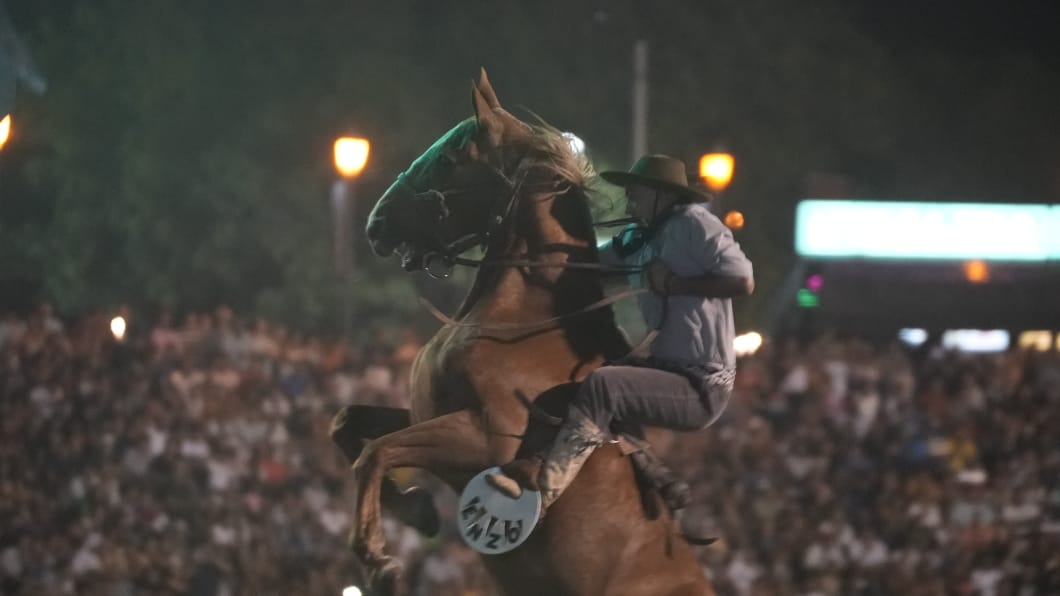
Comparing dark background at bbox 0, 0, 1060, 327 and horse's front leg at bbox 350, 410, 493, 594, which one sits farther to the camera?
dark background at bbox 0, 0, 1060, 327

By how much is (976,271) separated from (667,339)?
17.7m

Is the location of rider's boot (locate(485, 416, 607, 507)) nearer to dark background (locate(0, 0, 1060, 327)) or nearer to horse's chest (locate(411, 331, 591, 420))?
horse's chest (locate(411, 331, 591, 420))

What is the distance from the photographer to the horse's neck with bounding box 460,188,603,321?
561 cm

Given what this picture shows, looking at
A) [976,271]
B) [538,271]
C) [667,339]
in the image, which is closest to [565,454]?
[667,339]

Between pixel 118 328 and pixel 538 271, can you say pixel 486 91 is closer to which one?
pixel 538 271

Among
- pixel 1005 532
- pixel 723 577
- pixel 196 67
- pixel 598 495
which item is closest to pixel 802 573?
pixel 723 577

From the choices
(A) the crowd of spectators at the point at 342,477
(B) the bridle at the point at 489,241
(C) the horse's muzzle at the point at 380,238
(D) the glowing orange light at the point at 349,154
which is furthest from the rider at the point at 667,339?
(A) the crowd of spectators at the point at 342,477

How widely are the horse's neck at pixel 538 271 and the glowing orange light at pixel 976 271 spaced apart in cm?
1751

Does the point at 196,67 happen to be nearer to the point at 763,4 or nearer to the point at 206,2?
the point at 206,2

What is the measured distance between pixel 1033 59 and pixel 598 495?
25.4 meters

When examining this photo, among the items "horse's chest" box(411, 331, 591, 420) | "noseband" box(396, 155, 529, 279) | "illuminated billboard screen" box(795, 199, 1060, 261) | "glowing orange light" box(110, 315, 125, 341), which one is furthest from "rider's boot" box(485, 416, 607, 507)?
"illuminated billboard screen" box(795, 199, 1060, 261)

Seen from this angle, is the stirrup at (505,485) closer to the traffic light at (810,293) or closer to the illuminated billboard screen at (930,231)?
the traffic light at (810,293)

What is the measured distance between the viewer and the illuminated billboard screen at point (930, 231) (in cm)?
2059

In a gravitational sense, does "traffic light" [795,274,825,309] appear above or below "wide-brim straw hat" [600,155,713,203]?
above
